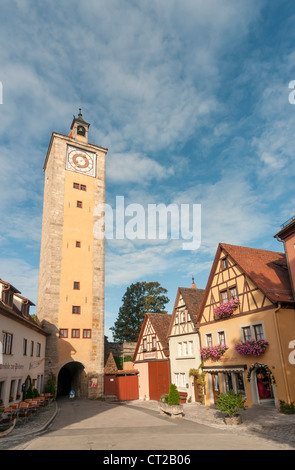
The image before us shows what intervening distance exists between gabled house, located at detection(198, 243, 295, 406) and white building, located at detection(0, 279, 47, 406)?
12725 millimetres

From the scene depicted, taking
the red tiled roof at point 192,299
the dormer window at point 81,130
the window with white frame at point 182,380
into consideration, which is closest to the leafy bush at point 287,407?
the red tiled roof at point 192,299

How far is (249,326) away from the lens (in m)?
20.6

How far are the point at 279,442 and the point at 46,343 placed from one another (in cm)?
2649

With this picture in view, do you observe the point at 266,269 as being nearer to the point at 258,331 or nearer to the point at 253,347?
the point at 258,331

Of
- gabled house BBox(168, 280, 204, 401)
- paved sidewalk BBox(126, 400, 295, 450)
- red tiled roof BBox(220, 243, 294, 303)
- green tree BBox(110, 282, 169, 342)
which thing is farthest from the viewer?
green tree BBox(110, 282, 169, 342)

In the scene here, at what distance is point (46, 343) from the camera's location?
33.5 m

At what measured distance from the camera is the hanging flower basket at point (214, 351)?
22656mm

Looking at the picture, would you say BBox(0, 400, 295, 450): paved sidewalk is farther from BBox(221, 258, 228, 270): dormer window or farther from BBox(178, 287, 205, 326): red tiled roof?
BBox(221, 258, 228, 270): dormer window

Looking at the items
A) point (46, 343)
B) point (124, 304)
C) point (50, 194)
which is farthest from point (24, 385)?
point (124, 304)

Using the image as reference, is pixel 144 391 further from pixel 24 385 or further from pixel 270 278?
pixel 270 278

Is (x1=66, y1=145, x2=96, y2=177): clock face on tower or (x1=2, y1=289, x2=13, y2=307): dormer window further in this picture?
(x1=66, y1=145, x2=96, y2=177): clock face on tower

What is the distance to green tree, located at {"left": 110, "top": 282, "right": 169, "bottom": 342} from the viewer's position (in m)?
58.7

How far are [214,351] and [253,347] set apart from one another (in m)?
4.40

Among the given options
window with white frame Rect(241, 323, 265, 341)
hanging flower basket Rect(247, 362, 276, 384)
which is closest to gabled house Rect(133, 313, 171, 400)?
window with white frame Rect(241, 323, 265, 341)
